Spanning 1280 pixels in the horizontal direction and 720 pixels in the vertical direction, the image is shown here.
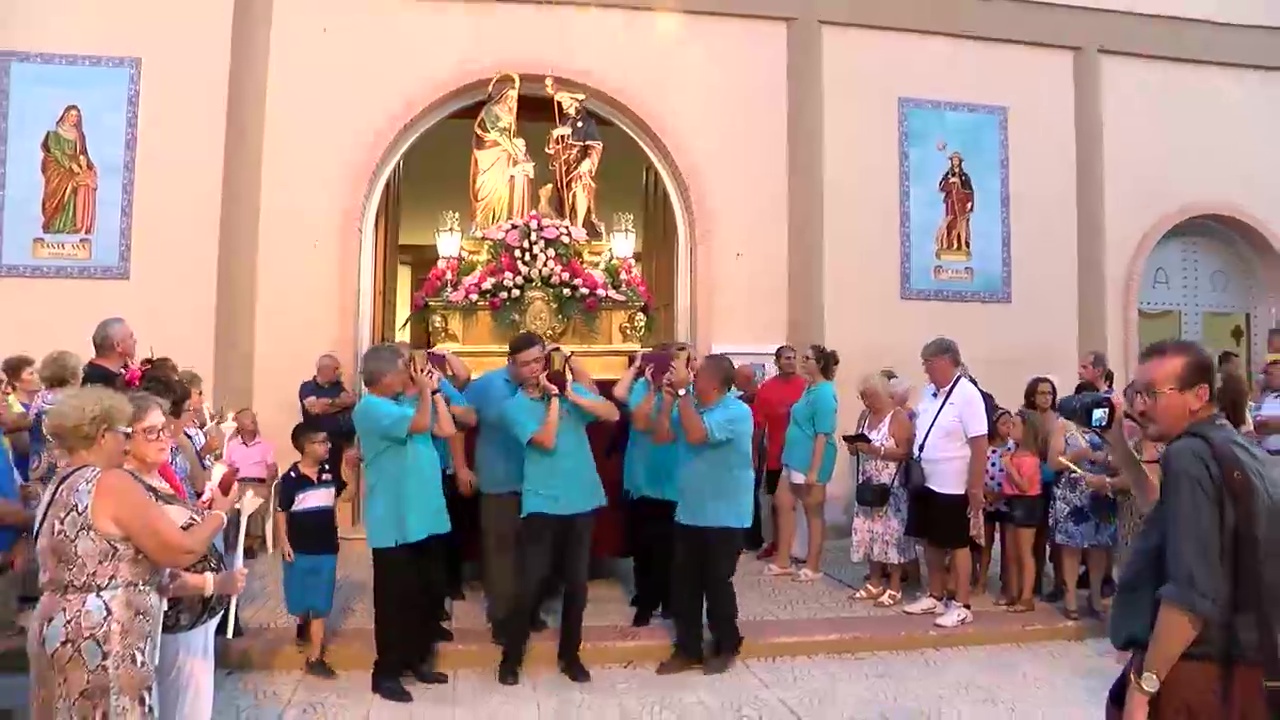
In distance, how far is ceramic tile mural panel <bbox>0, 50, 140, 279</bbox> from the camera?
27.8 ft

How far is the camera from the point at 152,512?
2648 millimetres

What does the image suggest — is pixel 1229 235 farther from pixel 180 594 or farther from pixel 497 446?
pixel 180 594

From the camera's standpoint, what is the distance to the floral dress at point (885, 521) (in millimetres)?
6223

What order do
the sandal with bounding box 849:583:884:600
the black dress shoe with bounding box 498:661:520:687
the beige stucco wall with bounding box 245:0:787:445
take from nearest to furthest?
the black dress shoe with bounding box 498:661:520:687 < the sandal with bounding box 849:583:884:600 < the beige stucco wall with bounding box 245:0:787:445

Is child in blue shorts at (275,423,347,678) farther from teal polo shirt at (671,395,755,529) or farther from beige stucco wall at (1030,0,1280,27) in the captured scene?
beige stucco wall at (1030,0,1280,27)

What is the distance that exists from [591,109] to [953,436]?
219 inches

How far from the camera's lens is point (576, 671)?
488cm

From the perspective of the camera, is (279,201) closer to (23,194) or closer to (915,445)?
(23,194)

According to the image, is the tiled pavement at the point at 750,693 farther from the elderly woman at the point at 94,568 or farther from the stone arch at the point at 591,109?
the stone arch at the point at 591,109

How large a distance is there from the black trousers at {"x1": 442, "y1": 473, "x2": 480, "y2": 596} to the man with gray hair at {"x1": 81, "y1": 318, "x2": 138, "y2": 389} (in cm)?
205

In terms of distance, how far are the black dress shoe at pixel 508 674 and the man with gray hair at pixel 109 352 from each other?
2372 millimetres

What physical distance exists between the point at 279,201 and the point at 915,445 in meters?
6.38

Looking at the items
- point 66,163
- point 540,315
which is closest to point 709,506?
point 540,315

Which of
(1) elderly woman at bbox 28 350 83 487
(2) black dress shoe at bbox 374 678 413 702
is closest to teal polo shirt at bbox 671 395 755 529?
(2) black dress shoe at bbox 374 678 413 702
